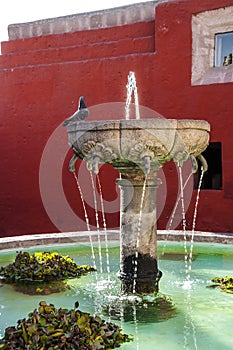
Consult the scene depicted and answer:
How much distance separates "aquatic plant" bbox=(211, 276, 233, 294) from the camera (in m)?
3.74

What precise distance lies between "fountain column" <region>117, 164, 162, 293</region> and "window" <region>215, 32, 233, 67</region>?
4.27m

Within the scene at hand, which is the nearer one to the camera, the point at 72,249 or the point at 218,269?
the point at 218,269

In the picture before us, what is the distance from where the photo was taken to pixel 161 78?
7488 millimetres

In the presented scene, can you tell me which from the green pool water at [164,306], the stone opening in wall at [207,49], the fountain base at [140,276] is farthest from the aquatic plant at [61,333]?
the stone opening in wall at [207,49]

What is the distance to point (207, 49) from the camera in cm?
735

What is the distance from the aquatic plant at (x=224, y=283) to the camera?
3735mm

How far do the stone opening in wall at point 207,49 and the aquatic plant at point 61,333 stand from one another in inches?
201

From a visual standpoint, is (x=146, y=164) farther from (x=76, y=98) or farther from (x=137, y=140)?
(x=76, y=98)

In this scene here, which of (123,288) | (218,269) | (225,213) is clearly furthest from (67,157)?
(123,288)

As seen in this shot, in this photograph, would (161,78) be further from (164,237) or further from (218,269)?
(218,269)

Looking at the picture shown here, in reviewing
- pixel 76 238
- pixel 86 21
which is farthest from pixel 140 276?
pixel 86 21

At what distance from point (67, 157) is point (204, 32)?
2.85 m

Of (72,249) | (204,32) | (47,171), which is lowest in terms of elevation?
(72,249)

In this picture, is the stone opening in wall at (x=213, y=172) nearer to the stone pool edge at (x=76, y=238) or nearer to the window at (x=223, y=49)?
the window at (x=223, y=49)
